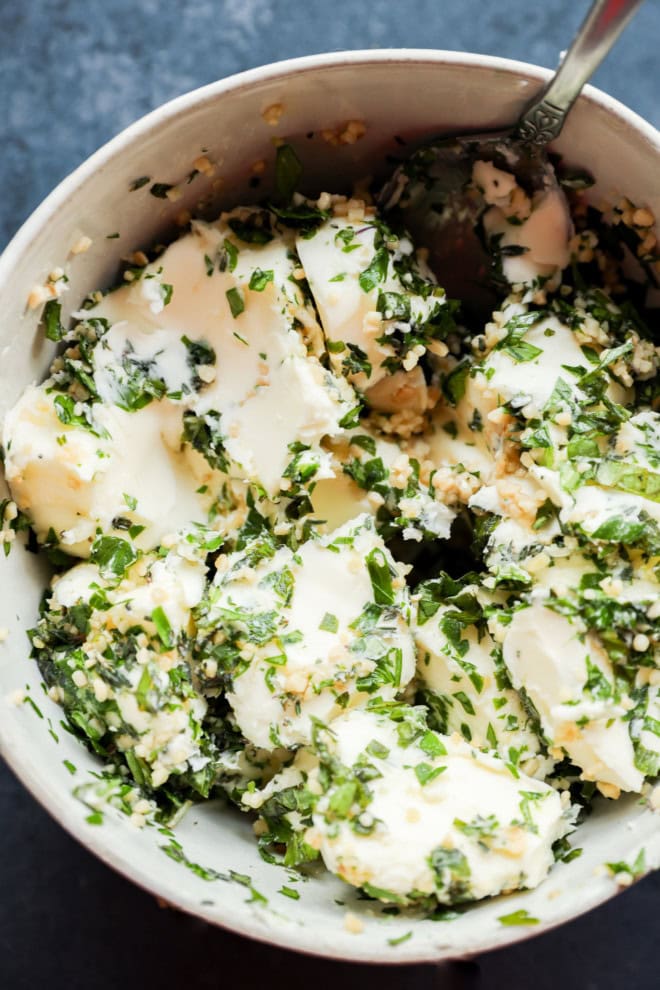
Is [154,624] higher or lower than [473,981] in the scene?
higher

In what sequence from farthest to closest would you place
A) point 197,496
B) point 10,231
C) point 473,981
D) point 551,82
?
point 10,231
point 197,496
point 473,981
point 551,82

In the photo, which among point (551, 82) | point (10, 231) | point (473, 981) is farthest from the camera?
point (10, 231)

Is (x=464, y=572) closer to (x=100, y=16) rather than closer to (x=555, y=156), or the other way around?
(x=555, y=156)

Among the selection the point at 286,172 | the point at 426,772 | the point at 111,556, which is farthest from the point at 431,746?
the point at 286,172

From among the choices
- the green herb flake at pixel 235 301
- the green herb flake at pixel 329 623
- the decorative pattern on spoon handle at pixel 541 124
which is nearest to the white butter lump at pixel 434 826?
the green herb flake at pixel 329 623

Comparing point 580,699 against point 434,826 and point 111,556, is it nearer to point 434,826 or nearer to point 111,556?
point 434,826

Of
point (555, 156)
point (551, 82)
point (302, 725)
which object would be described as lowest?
point (302, 725)

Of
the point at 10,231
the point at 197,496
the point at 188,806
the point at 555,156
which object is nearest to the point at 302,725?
the point at 188,806
